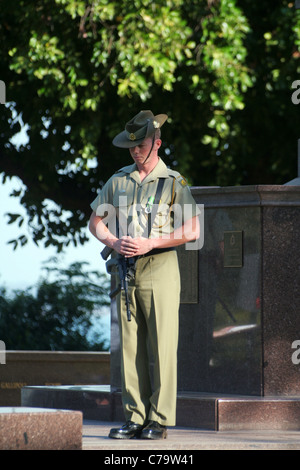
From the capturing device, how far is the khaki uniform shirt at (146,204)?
621 centimetres

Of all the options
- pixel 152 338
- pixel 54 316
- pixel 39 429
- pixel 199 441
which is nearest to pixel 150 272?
pixel 152 338

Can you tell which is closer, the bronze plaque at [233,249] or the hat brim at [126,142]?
the hat brim at [126,142]

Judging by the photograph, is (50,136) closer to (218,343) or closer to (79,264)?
(79,264)

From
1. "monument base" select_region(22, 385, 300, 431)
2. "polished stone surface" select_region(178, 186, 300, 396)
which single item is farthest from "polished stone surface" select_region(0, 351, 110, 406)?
"monument base" select_region(22, 385, 300, 431)

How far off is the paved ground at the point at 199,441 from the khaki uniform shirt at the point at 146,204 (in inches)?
50.4

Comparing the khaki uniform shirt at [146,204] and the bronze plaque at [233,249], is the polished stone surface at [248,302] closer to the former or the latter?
the bronze plaque at [233,249]

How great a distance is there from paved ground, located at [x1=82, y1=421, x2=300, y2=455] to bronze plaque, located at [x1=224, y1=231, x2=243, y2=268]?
53.5 inches

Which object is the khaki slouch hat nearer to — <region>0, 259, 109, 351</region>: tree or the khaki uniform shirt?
the khaki uniform shirt

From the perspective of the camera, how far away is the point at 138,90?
12.9 meters

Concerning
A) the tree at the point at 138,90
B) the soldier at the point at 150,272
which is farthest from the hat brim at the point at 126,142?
the tree at the point at 138,90

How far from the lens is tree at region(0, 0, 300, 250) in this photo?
1300cm

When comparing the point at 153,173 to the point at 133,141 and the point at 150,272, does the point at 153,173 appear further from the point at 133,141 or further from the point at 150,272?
the point at 150,272
